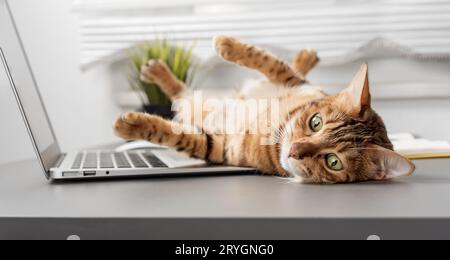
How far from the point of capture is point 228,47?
1.28 metres

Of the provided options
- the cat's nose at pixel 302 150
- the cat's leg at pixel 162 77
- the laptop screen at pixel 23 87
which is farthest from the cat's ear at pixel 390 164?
the cat's leg at pixel 162 77

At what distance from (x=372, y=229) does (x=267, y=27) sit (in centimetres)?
196

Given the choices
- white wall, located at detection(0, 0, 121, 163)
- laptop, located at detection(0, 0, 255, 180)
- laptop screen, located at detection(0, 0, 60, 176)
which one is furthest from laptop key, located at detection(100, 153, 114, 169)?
white wall, located at detection(0, 0, 121, 163)

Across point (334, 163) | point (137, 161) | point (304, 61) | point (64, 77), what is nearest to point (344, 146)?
point (334, 163)

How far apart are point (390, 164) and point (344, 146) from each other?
0.30 feet

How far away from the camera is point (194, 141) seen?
1.17 meters

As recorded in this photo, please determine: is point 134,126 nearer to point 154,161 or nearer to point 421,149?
point 154,161

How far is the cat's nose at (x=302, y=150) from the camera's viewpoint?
0.97 meters

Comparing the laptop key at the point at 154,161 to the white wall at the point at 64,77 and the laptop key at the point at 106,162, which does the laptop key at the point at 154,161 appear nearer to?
the laptop key at the point at 106,162

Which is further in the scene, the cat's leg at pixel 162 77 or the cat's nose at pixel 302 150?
the cat's leg at pixel 162 77

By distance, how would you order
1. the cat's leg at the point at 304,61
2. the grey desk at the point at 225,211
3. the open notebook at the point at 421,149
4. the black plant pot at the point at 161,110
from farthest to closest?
the black plant pot at the point at 161,110, the cat's leg at the point at 304,61, the open notebook at the point at 421,149, the grey desk at the point at 225,211

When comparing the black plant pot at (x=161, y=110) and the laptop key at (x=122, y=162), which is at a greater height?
the laptop key at (x=122, y=162)

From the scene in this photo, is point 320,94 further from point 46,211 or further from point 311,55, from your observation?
point 46,211

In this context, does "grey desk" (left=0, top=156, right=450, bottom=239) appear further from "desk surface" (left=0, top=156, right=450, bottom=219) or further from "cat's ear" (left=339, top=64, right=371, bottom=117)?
"cat's ear" (left=339, top=64, right=371, bottom=117)
